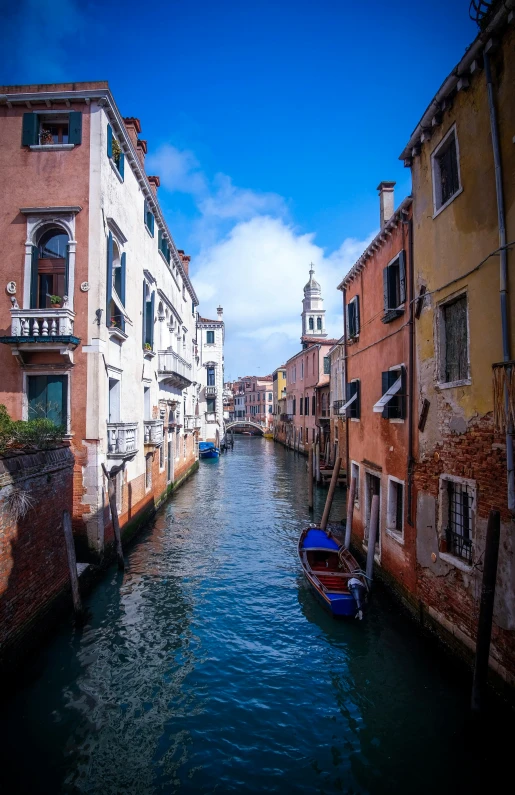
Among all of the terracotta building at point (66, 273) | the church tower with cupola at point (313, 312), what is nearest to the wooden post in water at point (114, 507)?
the terracotta building at point (66, 273)

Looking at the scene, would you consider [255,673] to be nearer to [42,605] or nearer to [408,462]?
[42,605]

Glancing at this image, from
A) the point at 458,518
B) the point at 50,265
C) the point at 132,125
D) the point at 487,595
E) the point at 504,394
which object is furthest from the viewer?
the point at 132,125

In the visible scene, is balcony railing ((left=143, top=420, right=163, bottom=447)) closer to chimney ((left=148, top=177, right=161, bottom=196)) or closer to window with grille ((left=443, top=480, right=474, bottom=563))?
chimney ((left=148, top=177, right=161, bottom=196))

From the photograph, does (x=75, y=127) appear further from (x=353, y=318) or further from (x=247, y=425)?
(x=247, y=425)

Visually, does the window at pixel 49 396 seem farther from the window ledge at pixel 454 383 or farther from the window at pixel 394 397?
the window ledge at pixel 454 383

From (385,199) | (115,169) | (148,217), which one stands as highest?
(148,217)

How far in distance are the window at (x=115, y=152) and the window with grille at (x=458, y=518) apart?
30.7ft

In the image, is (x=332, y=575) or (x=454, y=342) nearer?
(x=454, y=342)

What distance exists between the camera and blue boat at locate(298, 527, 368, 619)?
7.78 metres

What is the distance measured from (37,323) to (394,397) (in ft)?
22.2

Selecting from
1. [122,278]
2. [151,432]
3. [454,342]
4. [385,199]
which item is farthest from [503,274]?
[151,432]

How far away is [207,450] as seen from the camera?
112 feet

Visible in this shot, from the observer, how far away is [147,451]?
1390cm

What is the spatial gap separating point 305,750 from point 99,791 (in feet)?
6.78
